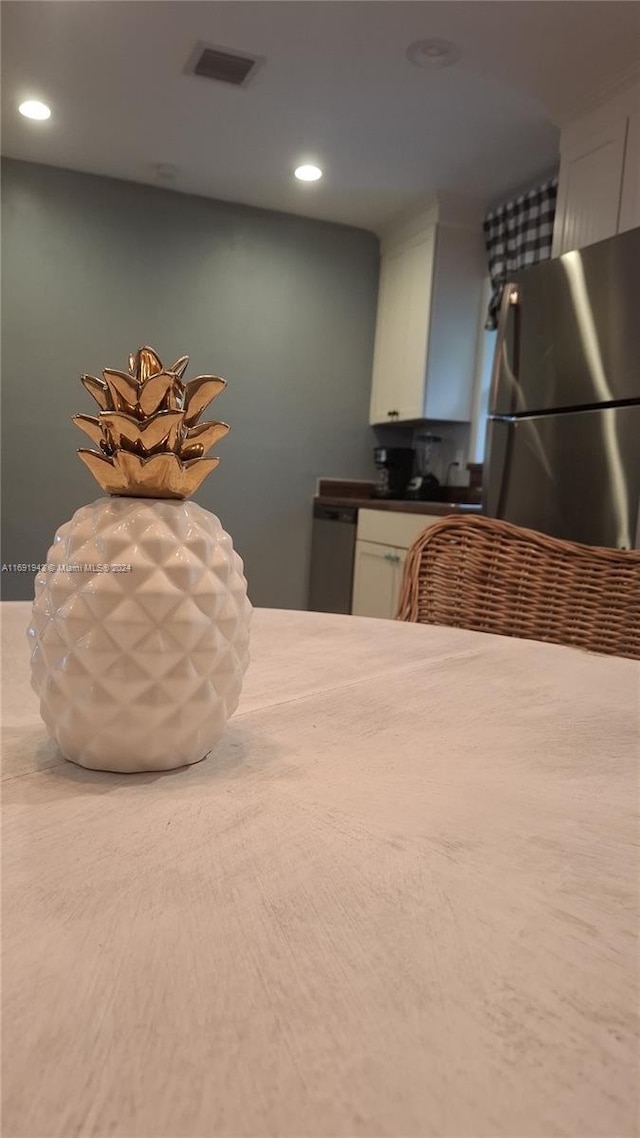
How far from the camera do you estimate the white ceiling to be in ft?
7.21

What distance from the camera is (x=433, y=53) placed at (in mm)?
2324

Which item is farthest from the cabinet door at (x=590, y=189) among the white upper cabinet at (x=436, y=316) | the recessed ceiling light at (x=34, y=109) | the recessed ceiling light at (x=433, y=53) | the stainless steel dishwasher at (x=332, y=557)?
the recessed ceiling light at (x=34, y=109)

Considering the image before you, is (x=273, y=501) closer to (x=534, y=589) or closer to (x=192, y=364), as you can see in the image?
(x=192, y=364)

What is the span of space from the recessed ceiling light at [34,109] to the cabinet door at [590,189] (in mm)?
1930

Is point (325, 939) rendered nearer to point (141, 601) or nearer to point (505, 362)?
point (141, 601)

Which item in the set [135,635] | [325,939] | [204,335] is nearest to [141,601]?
[135,635]

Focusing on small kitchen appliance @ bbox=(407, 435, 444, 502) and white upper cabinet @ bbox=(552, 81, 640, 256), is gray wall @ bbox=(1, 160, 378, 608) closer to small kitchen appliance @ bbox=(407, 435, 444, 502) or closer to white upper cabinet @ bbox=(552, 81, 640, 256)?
small kitchen appliance @ bbox=(407, 435, 444, 502)

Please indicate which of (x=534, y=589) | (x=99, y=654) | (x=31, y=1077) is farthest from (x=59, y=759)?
(x=534, y=589)

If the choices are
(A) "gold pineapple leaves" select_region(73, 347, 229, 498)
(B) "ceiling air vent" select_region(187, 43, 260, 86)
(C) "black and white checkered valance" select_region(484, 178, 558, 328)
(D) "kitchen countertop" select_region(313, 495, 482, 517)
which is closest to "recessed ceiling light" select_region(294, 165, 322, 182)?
(B) "ceiling air vent" select_region(187, 43, 260, 86)

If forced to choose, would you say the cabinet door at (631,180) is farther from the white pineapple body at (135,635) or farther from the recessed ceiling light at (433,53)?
the white pineapple body at (135,635)

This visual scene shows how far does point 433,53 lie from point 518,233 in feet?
3.53

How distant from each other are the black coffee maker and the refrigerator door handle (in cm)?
140

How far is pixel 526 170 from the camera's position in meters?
3.12

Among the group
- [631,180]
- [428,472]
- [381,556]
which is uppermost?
[631,180]
